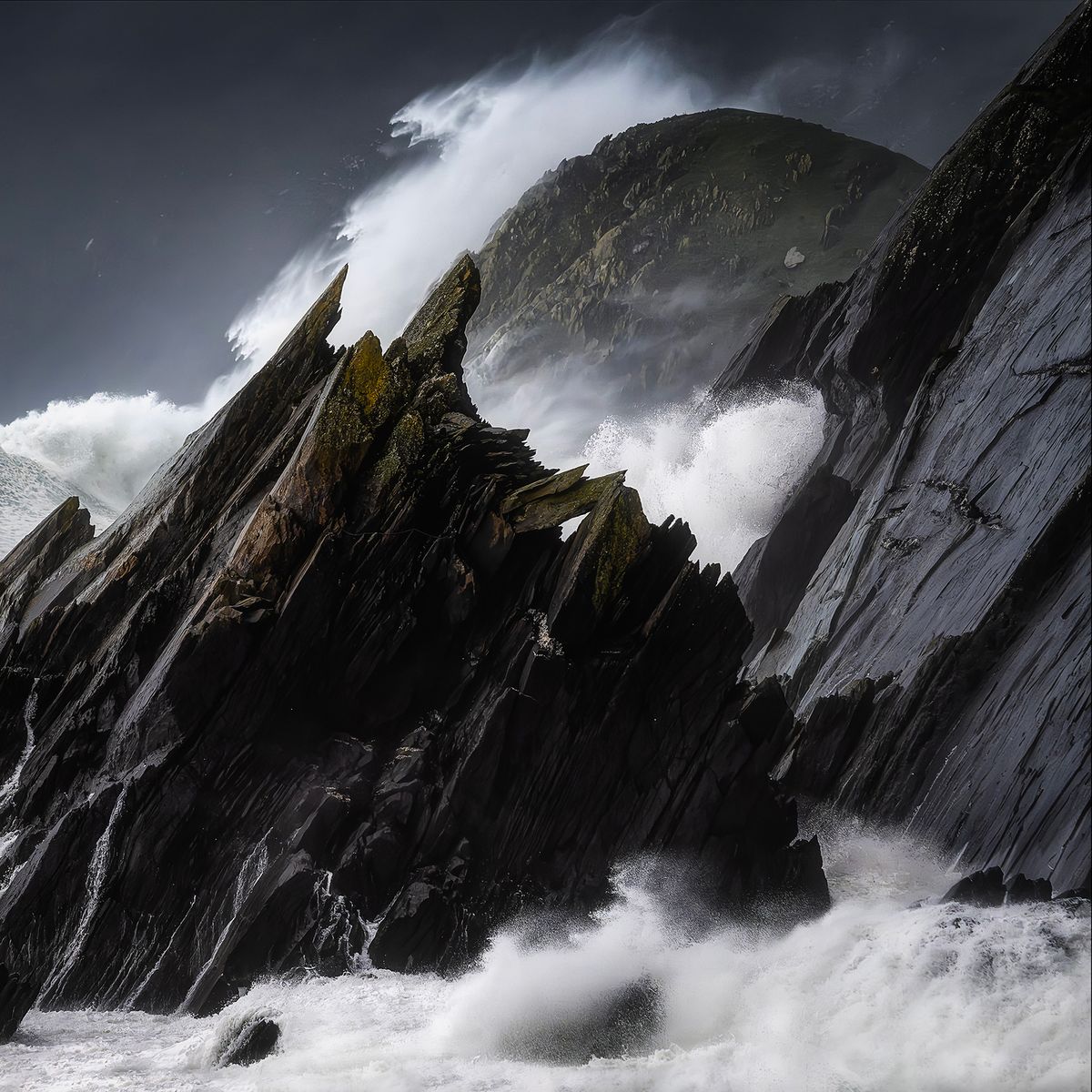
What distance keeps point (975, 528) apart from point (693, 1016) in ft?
38.6

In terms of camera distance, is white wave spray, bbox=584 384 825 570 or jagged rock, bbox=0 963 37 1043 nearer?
jagged rock, bbox=0 963 37 1043

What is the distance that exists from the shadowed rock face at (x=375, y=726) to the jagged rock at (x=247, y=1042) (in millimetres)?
1500

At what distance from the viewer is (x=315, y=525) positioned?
17797 mm

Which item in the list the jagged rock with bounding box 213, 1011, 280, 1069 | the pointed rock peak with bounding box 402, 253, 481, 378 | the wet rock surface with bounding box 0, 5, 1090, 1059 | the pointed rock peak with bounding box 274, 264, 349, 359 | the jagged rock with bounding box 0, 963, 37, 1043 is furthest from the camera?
the pointed rock peak with bounding box 274, 264, 349, 359

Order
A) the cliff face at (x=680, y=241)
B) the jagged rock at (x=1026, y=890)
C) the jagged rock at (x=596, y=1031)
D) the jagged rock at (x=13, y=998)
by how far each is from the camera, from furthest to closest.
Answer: the cliff face at (x=680, y=241), the jagged rock at (x=13, y=998), the jagged rock at (x=596, y=1031), the jagged rock at (x=1026, y=890)

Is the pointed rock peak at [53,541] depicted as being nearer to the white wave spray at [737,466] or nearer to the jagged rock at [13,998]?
the jagged rock at [13,998]

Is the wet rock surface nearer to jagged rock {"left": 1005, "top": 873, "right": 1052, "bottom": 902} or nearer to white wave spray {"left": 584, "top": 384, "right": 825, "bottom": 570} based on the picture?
jagged rock {"left": 1005, "top": 873, "right": 1052, "bottom": 902}

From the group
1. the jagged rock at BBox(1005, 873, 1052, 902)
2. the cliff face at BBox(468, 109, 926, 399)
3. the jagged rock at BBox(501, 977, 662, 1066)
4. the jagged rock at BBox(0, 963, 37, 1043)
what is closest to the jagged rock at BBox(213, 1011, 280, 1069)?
the jagged rock at BBox(501, 977, 662, 1066)

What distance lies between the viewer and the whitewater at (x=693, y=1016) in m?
11.8

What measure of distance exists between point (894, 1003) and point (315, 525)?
43.1 ft

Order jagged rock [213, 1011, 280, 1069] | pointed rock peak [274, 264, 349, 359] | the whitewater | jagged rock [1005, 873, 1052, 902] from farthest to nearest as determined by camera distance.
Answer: pointed rock peak [274, 264, 349, 359], jagged rock [213, 1011, 280, 1069], jagged rock [1005, 873, 1052, 902], the whitewater

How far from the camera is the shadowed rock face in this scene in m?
16.2

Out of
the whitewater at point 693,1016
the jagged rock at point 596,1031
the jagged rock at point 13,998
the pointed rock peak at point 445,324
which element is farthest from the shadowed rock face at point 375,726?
the jagged rock at point 596,1031

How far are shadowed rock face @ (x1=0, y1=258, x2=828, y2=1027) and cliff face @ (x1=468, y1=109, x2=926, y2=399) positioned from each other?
57518mm
